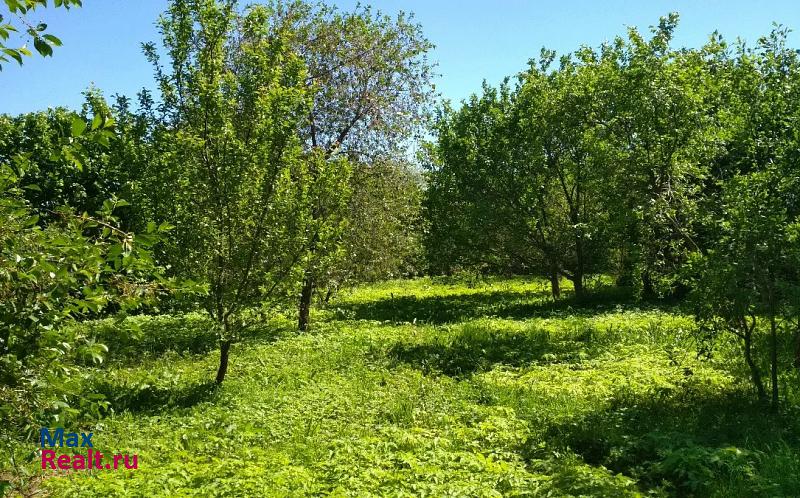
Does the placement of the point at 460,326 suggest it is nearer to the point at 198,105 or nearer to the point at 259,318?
the point at 259,318

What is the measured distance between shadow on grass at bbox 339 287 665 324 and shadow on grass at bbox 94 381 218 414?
7040mm

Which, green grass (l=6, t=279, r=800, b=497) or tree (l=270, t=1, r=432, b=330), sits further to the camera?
tree (l=270, t=1, r=432, b=330)

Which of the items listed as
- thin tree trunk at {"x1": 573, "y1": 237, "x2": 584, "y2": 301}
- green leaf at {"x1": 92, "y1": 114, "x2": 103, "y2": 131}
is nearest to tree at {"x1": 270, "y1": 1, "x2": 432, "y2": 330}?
thin tree trunk at {"x1": 573, "y1": 237, "x2": 584, "y2": 301}

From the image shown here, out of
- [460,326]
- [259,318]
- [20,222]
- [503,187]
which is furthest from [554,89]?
[20,222]

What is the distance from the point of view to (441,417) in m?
8.61

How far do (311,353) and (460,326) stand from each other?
4.66m

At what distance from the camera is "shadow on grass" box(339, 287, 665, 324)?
18.1m

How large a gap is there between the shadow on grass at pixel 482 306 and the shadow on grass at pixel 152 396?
704 centimetres

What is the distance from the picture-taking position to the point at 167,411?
29.7 feet

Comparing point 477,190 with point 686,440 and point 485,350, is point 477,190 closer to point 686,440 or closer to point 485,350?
point 485,350

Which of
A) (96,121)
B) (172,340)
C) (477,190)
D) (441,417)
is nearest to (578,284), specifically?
(477,190)

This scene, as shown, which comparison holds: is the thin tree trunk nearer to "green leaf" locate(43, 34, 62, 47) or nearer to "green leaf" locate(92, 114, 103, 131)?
"green leaf" locate(92, 114, 103, 131)

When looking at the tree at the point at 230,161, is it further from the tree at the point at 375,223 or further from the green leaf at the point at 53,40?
the green leaf at the point at 53,40

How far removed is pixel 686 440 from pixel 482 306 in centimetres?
1362
